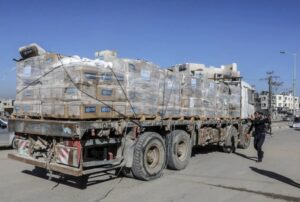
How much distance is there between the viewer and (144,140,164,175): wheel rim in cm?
879

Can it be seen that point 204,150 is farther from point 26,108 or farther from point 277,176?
point 26,108

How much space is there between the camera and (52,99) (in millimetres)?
8047

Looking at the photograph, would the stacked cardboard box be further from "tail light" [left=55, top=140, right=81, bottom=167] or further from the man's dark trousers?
the man's dark trousers

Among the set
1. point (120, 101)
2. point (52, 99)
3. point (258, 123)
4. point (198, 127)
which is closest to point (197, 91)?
point (198, 127)

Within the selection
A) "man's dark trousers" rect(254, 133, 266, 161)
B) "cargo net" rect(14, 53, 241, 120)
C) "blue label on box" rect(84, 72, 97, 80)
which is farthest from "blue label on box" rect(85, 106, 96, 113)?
"man's dark trousers" rect(254, 133, 266, 161)

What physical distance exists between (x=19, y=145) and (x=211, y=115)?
247 inches

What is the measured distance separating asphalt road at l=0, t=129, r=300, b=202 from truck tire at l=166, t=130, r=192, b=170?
0.24m

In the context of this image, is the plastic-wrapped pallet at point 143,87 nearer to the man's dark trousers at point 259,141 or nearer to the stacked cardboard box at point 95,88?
the stacked cardboard box at point 95,88

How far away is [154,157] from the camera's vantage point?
917 centimetres

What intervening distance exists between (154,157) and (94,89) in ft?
7.94

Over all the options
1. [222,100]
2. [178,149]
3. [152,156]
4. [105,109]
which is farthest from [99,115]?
[222,100]

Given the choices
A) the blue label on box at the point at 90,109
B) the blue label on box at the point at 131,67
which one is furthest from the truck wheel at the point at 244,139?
the blue label on box at the point at 90,109

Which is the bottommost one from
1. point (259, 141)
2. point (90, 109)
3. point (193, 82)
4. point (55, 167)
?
point (55, 167)

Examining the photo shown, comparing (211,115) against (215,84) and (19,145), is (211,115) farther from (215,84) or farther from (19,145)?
(19,145)
